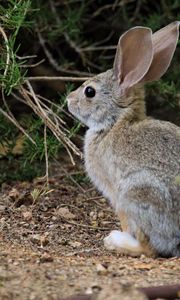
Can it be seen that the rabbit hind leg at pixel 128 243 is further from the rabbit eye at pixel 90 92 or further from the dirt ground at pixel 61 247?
the rabbit eye at pixel 90 92

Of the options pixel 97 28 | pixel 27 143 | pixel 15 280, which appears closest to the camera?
pixel 15 280

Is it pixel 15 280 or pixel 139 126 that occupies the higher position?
pixel 139 126

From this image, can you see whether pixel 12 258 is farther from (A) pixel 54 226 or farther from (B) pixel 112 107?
(B) pixel 112 107

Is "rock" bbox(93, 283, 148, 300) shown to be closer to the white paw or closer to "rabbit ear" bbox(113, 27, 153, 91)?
the white paw

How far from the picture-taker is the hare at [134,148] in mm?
4930

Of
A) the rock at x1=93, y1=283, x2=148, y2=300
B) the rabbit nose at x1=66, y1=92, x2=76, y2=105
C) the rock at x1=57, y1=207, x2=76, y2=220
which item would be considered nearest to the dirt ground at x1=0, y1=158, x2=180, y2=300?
the rock at x1=57, y1=207, x2=76, y2=220

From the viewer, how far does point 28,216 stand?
19.2ft

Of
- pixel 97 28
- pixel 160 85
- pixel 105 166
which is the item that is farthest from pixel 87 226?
pixel 97 28

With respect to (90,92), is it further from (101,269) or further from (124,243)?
(101,269)

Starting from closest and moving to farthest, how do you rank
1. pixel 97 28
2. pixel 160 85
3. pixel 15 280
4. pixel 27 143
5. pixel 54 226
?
pixel 15 280, pixel 54 226, pixel 27 143, pixel 160 85, pixel 97 28

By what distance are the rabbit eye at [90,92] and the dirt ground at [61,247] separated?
871mm

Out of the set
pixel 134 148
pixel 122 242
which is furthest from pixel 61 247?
pixel 134 148

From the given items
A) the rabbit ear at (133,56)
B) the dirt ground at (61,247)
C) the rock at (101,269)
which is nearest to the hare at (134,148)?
the rabbit ear at (133,56)

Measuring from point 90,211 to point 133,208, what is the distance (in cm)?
139
